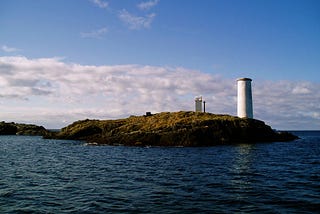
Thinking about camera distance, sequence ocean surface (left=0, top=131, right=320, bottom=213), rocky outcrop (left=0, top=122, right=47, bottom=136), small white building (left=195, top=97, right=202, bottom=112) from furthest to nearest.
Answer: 1. rocky outcrop (left=0, top=122, right=47, bottom=136)
2. small white building (left=195, top=97, right=202, bottom=112)
3. ocean surface (left=0, top=131, right=320, bottom=213)

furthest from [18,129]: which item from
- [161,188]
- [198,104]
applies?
[161,188]

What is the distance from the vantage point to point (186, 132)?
196ft

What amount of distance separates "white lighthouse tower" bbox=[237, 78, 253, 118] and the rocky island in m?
3.08

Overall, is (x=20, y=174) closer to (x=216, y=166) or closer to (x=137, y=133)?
(x=216, y=166)

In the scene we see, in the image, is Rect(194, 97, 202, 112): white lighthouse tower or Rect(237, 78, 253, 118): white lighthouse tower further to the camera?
Rect(194, 97, 202, 112): white lighthouse tower

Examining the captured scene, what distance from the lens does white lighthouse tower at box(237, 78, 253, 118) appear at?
7150 centimetres

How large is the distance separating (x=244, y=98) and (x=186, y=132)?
19.0 metres

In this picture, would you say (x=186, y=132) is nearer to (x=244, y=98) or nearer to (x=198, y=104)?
(x=244, y=98)

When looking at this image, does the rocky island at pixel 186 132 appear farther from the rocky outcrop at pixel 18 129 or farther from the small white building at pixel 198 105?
the rocky outcrop at pixel 18 129

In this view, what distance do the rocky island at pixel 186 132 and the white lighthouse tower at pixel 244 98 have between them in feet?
10.1

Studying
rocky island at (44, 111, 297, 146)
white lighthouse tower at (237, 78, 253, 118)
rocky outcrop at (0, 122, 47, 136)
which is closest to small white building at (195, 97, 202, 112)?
rocky island at (44, 111, 297, 146)

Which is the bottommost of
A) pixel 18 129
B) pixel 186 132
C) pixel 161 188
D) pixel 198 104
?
pixel 161 188

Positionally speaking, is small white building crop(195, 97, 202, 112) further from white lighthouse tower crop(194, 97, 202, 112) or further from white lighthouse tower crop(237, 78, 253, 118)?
white lighthouse tower crop(237, 78, 253, 118)

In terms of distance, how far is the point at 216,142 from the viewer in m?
60.8
